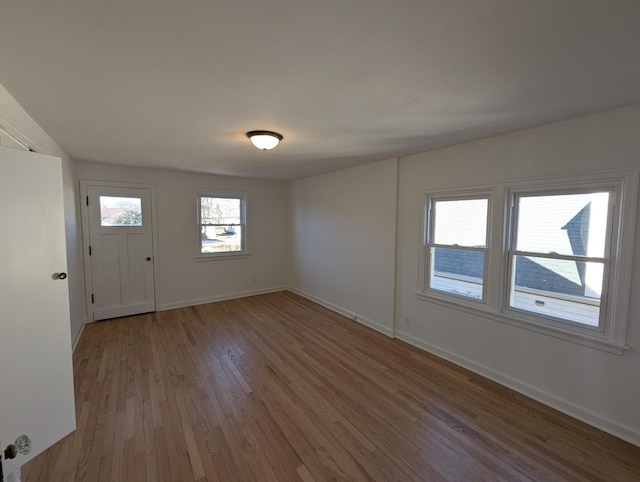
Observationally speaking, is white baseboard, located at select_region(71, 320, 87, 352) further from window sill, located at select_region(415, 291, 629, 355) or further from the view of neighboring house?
the view of neighboring house

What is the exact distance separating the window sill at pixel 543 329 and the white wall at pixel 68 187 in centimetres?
405

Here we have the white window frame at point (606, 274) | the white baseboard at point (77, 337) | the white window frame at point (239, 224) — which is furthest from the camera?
the white window frame at point (239, 224)

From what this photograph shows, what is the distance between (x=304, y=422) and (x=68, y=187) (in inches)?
156

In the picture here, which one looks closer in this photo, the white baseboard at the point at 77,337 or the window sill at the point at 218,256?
the white baseboard at the point at 77,337

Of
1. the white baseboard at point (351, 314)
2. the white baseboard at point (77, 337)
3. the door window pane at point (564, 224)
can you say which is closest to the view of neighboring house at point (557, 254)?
the door window pane at point (564, 224)

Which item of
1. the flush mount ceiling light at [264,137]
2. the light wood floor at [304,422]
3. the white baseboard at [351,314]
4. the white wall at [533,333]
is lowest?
the light wood floor at [304,422]

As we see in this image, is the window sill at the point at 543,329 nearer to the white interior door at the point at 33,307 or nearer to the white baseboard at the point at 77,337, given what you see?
the white interior door at the point at 33,307

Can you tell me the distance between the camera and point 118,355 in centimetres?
310

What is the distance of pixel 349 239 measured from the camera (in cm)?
438

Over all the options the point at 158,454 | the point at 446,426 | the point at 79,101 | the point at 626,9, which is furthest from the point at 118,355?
the point at 626,9

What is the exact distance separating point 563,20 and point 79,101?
2848 millimetres

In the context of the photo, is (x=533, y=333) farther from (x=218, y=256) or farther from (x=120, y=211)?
(x=120, y=211)

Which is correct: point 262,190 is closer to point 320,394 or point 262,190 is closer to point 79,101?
point 79,101

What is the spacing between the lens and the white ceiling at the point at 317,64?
110 cm
